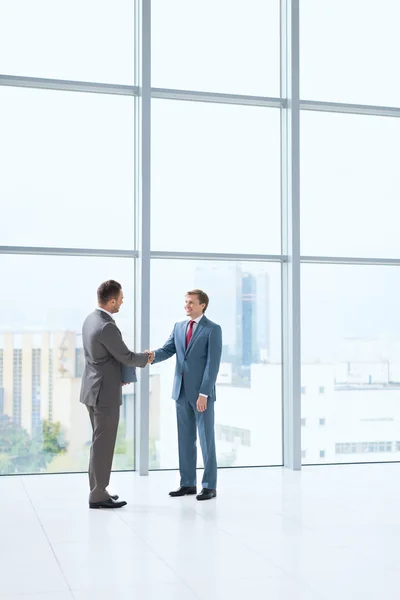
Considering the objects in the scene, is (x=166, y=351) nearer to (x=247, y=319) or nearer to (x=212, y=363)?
(x=212, y=363)

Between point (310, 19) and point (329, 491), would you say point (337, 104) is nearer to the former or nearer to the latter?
point (310, 19)

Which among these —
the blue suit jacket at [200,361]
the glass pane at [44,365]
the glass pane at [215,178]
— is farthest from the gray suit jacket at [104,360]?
the glass pane at [215,178]

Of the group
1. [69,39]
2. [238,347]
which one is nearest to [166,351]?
[238,347]

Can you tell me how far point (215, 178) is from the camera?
7.14 meters

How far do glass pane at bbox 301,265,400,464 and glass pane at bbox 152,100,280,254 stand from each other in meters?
0.70

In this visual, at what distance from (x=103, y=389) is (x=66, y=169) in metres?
2.34

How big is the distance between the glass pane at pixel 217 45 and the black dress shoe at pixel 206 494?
11.5 feet

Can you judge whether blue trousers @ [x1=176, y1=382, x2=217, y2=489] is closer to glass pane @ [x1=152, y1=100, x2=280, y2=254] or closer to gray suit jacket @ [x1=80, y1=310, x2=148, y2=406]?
gray suit jacket @ [x1=80, y1=310, x2=148, y2=406]

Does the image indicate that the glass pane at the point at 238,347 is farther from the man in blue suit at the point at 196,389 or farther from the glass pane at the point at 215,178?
the man in blue suit at the point at 196,389

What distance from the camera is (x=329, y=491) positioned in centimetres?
575

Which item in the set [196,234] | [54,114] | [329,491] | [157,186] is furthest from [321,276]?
[54,114]

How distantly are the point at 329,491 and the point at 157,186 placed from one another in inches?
115

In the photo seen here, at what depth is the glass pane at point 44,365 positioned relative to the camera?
648 cm

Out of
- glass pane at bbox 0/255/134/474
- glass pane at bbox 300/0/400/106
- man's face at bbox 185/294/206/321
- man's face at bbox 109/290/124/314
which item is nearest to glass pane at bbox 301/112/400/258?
glass pane at bbox 300/0/400/106
